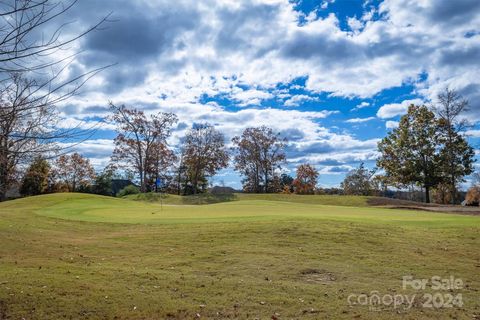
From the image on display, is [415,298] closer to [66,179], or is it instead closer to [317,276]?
[317,276]

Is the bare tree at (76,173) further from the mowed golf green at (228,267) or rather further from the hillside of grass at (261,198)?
the mowed golf green at (228,267)

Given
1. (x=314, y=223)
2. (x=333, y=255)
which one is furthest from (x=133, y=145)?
(x=333, y=255)

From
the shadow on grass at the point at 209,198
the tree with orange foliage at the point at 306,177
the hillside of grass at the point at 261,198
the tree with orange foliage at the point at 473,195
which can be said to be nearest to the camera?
the hillside of grass at the point at 261,198

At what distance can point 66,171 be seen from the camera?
68.2 meters

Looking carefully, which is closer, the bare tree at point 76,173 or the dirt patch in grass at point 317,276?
the dirt patch in grass at point 317,276

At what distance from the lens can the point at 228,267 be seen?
11.4m

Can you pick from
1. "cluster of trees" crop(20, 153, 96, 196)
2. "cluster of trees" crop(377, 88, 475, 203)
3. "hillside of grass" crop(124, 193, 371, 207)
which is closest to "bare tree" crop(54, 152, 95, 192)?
"cluster of trees" crop(20, 153, 96, 196)

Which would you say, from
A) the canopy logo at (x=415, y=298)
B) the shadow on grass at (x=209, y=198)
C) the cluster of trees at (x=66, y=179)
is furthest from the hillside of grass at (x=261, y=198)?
the canopy logo at (x=415, y=298)

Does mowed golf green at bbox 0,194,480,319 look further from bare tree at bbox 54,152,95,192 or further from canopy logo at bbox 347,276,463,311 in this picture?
bare tree at bbox 54,152,95,192

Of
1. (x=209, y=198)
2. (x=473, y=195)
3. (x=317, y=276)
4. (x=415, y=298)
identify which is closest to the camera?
(x=415, y=298)

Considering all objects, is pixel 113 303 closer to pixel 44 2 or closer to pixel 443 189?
pixel 44 2

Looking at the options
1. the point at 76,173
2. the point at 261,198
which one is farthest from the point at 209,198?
the point at 76,173

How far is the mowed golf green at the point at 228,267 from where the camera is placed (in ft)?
27.4

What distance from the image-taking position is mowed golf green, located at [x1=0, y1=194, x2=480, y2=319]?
27.4ft
